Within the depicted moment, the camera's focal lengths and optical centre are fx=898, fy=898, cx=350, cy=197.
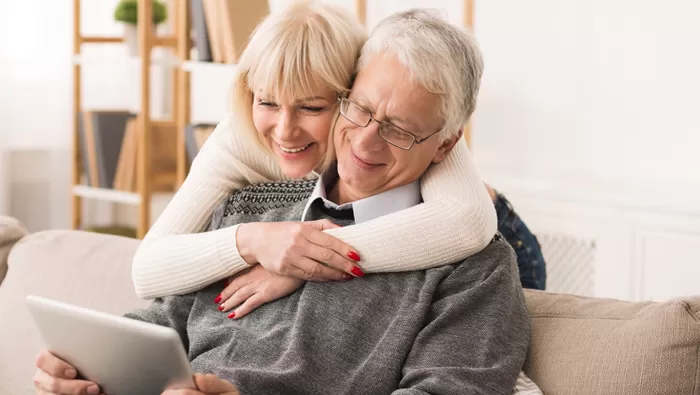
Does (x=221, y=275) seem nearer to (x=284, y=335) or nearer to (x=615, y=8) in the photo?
(x=284, y=335)

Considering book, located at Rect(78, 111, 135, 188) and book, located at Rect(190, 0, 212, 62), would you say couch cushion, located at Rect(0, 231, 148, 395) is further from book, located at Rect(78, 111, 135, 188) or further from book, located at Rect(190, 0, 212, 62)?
book, located at Rect(78, 111, 135, 188)

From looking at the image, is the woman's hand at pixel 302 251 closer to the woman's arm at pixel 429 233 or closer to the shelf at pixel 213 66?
the woman's arm at pixel 429 233

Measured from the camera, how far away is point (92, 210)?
4.61 m

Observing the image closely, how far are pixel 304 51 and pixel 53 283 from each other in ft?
2.83

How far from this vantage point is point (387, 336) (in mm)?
1430

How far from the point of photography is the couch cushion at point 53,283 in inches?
75.1

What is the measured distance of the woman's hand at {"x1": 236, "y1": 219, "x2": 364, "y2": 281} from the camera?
57.9 inches

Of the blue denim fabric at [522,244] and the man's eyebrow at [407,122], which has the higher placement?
the man's eyebrow at [407,122]

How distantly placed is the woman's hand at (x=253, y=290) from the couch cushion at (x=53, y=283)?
374mm

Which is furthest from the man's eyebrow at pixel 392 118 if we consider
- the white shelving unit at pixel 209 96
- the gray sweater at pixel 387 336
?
the white shelving unit at pixel 209 96

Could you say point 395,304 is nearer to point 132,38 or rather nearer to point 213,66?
point 213,66

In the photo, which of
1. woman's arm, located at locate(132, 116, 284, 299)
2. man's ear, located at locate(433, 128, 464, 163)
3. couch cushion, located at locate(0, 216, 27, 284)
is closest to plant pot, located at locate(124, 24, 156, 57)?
couch cushion, located at locate(0, 216, 27, 284)

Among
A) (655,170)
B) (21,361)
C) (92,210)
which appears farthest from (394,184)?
(92,210)

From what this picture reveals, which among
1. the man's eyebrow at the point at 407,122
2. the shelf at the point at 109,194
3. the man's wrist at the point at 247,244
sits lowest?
the shelf at the point at 109,194
